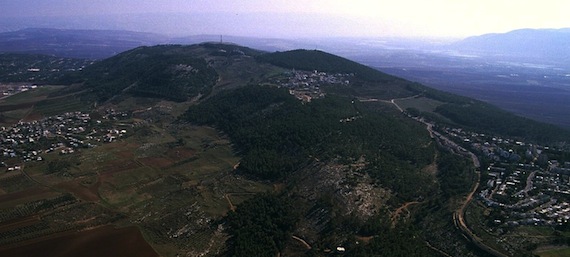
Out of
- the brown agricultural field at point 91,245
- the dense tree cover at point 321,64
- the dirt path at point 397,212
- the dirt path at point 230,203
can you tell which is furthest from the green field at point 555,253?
the dense tree cover at point 321,64

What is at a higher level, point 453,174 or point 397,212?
point 453,174

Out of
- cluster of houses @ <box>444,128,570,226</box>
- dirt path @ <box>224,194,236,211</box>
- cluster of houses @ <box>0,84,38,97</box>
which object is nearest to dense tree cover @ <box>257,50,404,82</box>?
cluster of houses @ <box>444,128,570,226</box>

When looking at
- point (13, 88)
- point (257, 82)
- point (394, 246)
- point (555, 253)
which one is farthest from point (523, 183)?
point (13, 88)

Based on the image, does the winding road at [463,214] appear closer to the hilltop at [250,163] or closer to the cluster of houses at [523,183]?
the hilltop at [250,163]

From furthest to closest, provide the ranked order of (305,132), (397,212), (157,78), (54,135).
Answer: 1. (157,78)
2. (54,135)
3. (305,132)
4. (397,212)

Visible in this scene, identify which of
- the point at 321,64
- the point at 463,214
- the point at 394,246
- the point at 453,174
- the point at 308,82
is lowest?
the point at 394,246

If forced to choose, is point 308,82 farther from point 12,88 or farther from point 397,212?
point 12,88

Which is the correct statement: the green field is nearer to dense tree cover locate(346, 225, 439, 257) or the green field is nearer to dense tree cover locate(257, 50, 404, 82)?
dense tree cover locate(346, 225, 439, 257)

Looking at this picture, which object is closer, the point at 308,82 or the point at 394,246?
the point at 394,246
